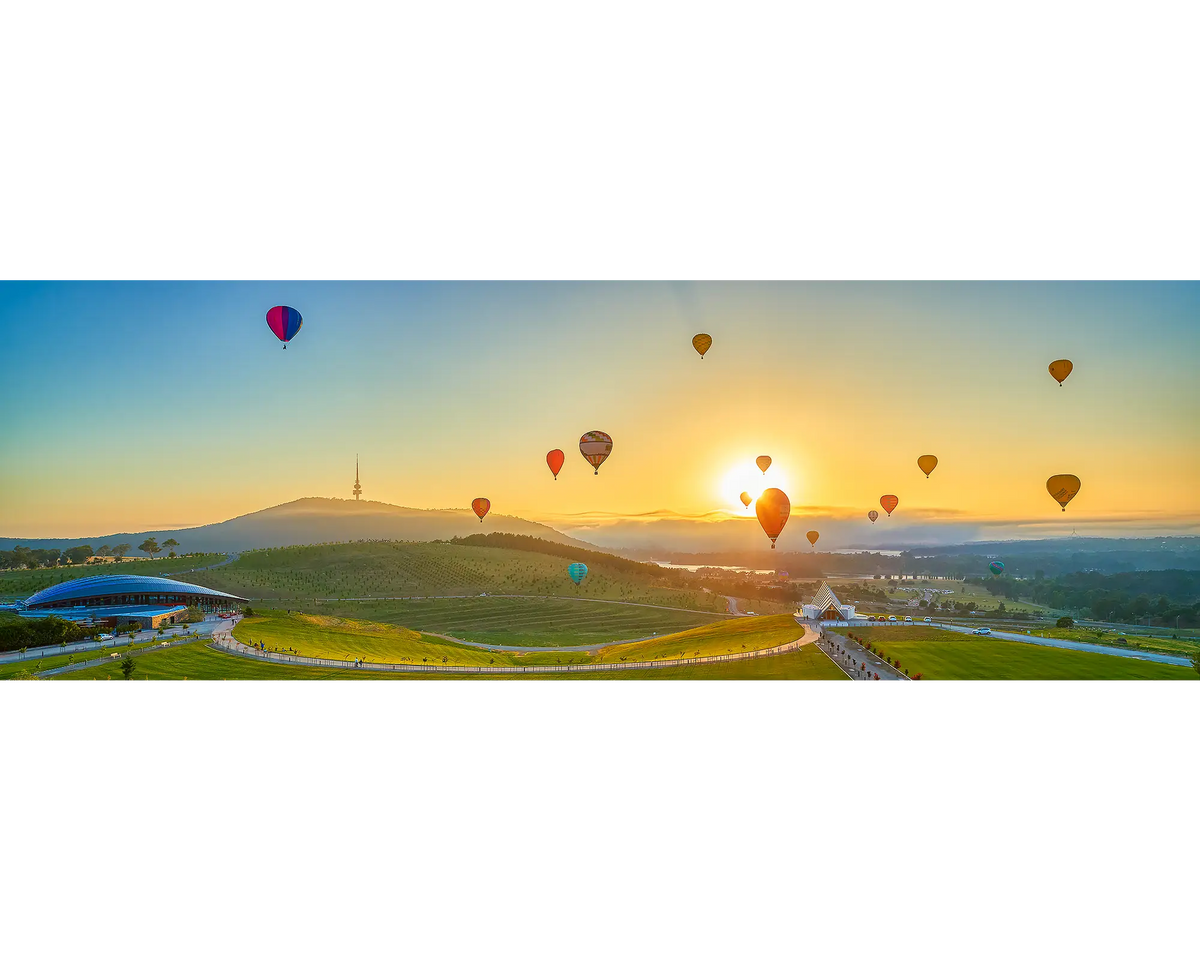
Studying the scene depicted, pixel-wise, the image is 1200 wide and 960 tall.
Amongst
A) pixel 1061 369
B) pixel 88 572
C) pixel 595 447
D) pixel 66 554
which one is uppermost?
pixel 1061 369

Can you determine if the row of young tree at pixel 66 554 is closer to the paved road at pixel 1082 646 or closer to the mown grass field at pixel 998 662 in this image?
the mown grass field at pixel 998 662

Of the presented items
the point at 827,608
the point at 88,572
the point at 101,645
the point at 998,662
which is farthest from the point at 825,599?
the point at 88,572

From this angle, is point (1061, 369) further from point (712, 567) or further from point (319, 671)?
point (319, 671)

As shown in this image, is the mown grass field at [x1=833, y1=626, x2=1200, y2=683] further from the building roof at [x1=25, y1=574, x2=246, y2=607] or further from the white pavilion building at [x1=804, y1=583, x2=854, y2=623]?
the building roof at [x1=25, y1=574, x2=246, y2=607]

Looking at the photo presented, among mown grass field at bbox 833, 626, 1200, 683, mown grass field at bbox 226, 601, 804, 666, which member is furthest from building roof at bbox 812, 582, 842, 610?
mown grass field at bbox 833, 626, 1200, 683

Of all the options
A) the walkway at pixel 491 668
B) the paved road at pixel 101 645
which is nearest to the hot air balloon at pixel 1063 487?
the walkway at pixel 491 668
